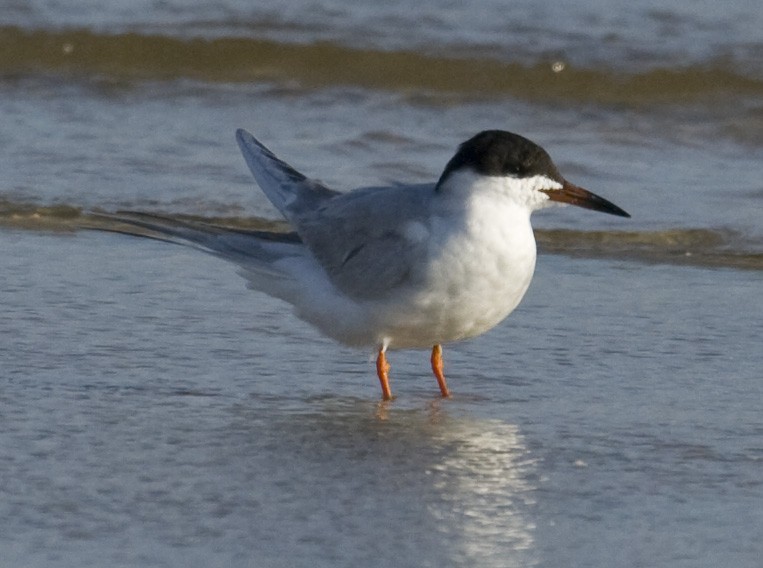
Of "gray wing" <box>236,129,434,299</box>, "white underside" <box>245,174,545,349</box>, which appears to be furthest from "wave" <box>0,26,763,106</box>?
"white underside" <box>245,174,545,349</box>

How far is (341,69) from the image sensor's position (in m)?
8.12

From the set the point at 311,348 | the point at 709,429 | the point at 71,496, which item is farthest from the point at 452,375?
the point at 71,496

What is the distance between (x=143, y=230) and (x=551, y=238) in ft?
5.53

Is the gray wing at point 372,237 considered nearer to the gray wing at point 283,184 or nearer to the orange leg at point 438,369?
the gray wing at point 283,184

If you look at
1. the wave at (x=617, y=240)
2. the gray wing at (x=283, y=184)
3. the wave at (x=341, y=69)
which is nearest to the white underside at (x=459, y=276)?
the gray wing at (x=283, y=184)

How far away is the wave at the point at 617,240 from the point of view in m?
5.23

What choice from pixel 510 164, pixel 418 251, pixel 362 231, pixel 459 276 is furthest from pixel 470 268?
pixel 362 231

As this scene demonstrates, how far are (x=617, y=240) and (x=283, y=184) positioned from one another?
4.98 ft

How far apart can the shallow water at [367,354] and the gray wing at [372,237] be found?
0.93 ft

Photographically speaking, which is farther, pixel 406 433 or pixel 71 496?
pixel 406 433

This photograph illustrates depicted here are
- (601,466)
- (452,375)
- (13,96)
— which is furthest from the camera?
(13,96)

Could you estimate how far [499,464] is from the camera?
333cm

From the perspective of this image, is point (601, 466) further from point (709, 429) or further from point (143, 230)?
point (143, 230)

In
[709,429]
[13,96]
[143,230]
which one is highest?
[13,96]
